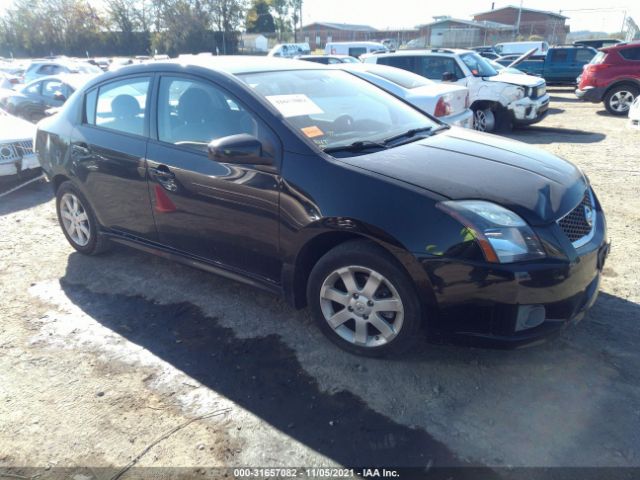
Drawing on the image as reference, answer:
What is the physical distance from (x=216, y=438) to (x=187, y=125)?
211cm

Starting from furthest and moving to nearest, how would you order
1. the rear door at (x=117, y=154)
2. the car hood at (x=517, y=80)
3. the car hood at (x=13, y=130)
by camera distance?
the car hood at (x=517, y=80), the car hood at (x=13, y=130), the rear door at (x=117, y=154)

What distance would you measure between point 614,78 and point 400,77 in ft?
21.6

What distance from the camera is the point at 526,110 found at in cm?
1006

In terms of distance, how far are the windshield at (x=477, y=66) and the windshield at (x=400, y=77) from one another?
7.35ft

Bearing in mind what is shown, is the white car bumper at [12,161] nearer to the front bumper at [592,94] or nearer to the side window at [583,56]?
the front bumper at [592,94]

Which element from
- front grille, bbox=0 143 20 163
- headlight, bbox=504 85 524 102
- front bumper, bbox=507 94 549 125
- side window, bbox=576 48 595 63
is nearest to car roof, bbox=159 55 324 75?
front grille, bbox=0 143 20 163

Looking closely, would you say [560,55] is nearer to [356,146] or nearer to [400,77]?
[400,77]

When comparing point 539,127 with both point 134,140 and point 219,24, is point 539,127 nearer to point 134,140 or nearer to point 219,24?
point 134,140

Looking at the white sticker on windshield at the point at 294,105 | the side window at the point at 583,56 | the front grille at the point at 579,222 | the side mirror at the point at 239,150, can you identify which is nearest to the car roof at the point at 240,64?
the white sticker on windshield at the point at 294,105

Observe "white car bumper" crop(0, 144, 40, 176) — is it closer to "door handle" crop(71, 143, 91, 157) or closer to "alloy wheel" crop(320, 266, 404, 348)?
"door handle" crop(71, 143, 91, 157)

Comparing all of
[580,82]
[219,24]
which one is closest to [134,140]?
[580,82]

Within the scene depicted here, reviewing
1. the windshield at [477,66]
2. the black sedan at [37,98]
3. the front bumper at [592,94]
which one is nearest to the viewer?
the windshield at [477,66]

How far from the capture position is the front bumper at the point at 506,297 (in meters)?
2.49

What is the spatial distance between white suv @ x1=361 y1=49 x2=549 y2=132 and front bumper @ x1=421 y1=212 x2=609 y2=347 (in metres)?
8.16
